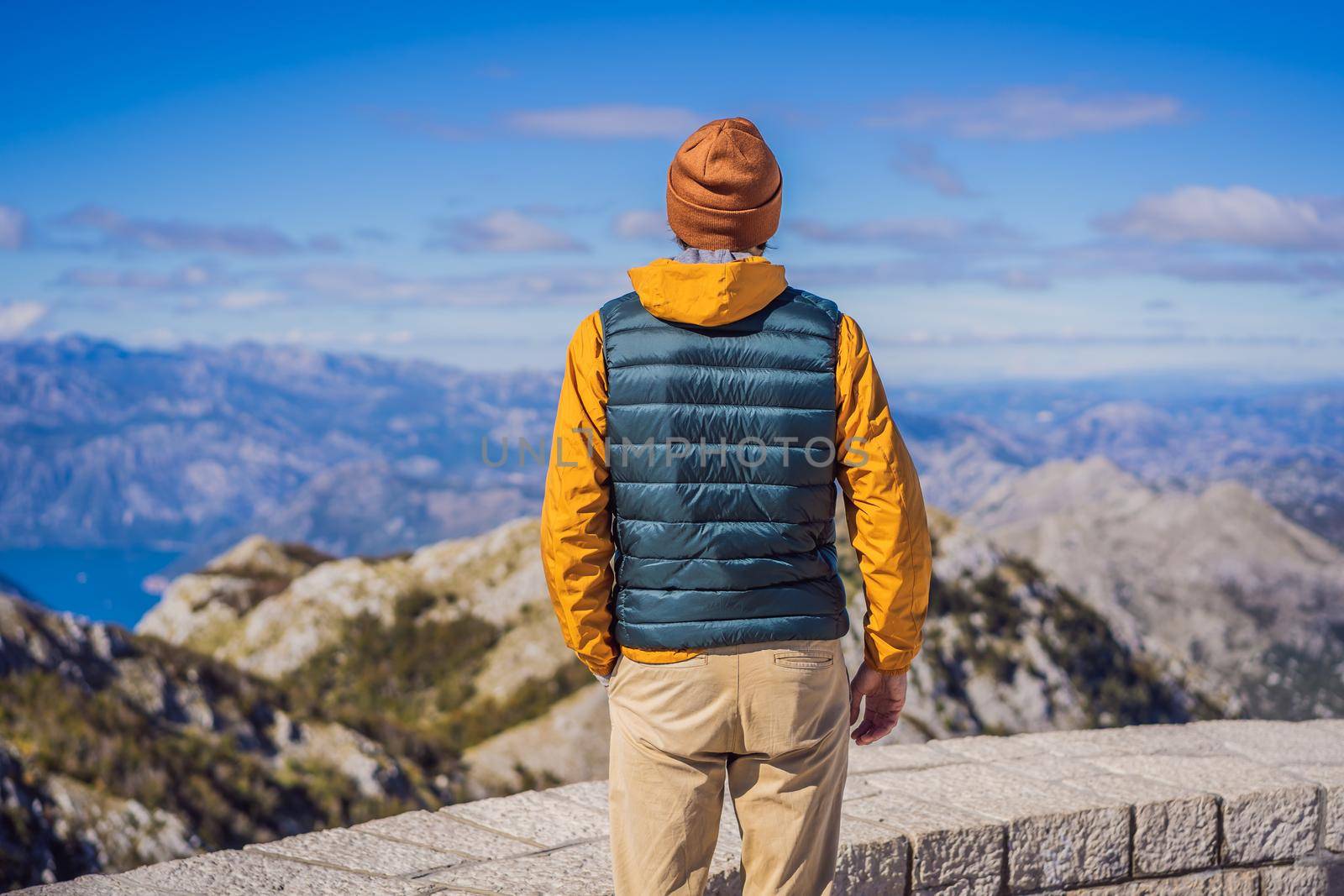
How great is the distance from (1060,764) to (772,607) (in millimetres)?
2947

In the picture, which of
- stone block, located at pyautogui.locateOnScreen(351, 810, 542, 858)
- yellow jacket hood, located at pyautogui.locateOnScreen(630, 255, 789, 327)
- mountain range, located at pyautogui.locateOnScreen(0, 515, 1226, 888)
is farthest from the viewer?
mountain range, located at pyautogui.locateOnScreen(0, 515, 1226, 888)

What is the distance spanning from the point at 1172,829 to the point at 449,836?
266 cm

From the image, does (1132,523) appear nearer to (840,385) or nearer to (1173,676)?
(1173,676)

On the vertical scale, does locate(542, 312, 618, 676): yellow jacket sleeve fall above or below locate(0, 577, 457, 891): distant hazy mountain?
above

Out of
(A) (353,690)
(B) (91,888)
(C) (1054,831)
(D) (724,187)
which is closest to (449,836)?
(B) (91,888)

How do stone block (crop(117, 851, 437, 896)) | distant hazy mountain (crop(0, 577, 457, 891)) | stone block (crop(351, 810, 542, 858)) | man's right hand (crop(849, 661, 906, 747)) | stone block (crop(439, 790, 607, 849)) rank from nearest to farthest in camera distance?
man's right hand (crop(849, 661, 906, 747)) → stone block (crop(117, 851, 437, 896)) → stone block (crop(351, 810, 542, 858)) → stone block (crop(439, 790, 607, 849)) → distant hazy mountain (crop(0, 577, 457, 891))

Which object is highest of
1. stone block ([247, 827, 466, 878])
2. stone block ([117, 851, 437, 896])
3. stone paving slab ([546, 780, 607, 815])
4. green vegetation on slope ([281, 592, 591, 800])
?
stone block ([117, 851, 437, 896])

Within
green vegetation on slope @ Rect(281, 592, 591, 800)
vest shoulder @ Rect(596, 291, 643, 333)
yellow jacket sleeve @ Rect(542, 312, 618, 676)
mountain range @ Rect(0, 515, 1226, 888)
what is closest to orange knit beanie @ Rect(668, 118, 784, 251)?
vest shoulder @ Rect(596, 291, 643, 333)

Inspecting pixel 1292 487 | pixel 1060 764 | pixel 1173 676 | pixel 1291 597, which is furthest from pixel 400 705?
pixel 1292 487

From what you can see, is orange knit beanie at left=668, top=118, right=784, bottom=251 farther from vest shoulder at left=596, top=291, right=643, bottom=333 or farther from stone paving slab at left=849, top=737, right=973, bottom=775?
stone paving slab at left=849, top=737, right=973, bottom=775

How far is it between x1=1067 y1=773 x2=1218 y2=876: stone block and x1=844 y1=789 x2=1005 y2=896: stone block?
0.60m

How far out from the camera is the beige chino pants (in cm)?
228

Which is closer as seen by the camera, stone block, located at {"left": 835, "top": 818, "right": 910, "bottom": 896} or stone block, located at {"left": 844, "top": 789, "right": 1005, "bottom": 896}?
stone block, located at {"left": 835, "top": 818, "right": 910, "bottom": 896}

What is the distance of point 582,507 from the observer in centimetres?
228
